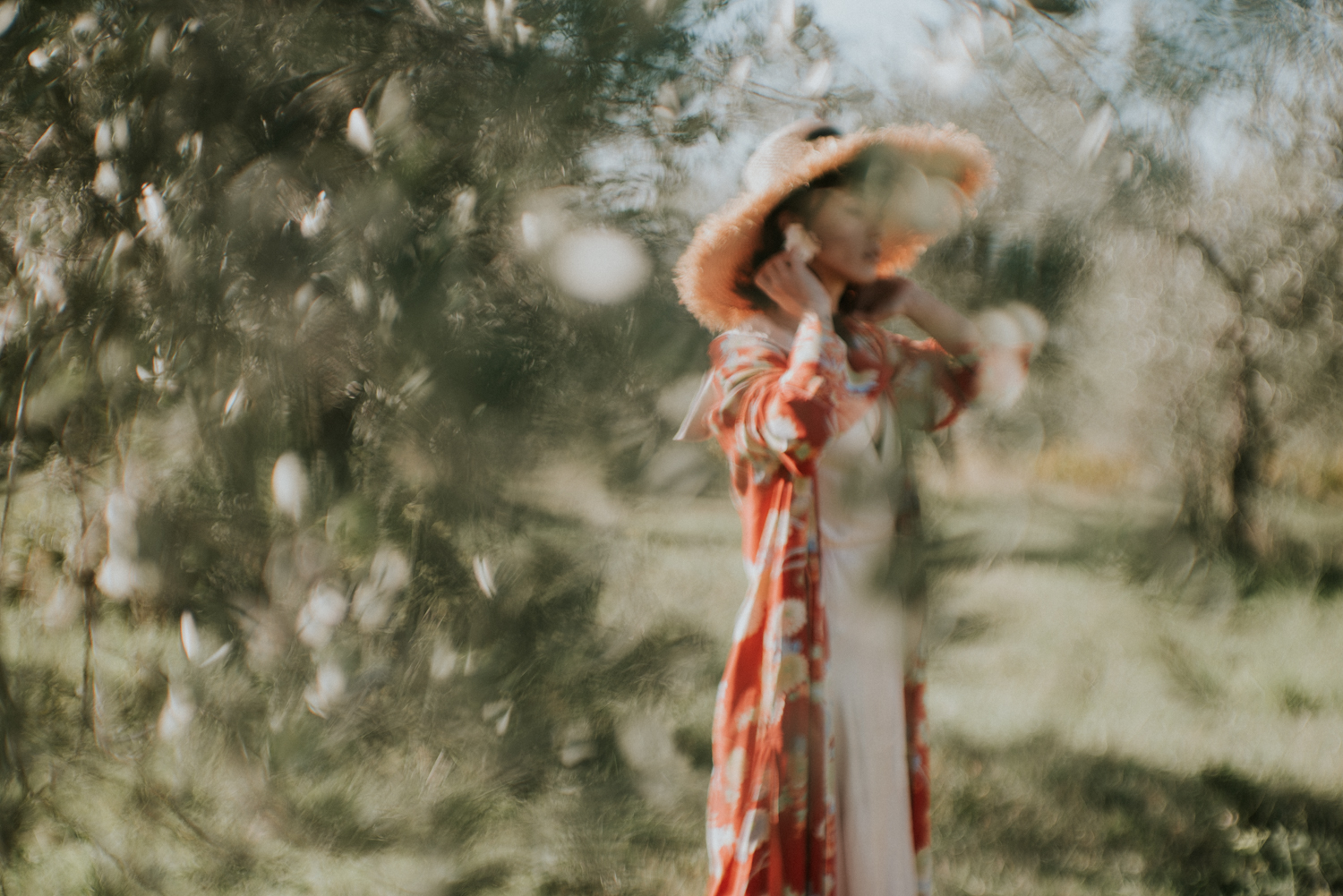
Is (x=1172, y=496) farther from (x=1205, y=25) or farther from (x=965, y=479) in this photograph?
(x=1205, y=25)

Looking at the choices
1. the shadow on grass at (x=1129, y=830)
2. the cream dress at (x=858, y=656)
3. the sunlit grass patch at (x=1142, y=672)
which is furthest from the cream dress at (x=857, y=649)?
the shadow on grass at (x=1129, y=830)

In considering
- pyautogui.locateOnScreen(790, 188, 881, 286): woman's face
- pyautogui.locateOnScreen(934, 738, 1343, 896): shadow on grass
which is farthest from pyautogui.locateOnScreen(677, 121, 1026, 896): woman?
pyautogui.locateOnScreen(934, 738, 1343, 896): shadow on grass

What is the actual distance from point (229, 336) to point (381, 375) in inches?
6.2

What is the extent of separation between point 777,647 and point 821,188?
1.91 feet

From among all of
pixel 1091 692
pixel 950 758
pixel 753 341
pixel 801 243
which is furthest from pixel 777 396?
pixel 950 758

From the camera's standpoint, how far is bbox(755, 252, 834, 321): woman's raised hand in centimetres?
104

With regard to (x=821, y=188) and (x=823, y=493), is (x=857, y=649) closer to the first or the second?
(x=823, y=493)

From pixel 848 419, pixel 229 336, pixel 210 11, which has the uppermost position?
pixel 210 11

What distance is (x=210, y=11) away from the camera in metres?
0.86

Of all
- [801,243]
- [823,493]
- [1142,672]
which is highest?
[801,243]

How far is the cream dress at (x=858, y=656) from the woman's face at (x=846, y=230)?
0.20 meters

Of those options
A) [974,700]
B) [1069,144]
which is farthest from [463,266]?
[974,700]

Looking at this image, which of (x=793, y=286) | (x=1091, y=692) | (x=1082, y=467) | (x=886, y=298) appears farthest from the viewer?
(x=1091, y=692)

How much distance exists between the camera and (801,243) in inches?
43.1
